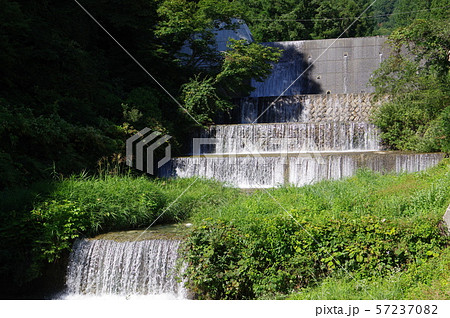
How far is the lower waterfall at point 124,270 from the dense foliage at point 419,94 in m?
8.06

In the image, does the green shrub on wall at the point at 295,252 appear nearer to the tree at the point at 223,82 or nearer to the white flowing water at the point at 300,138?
the white flowing water at the point at 300,138

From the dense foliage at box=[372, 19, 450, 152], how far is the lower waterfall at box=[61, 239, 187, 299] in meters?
8.06

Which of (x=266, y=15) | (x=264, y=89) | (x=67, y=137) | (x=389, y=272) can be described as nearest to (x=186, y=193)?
(x=67, y=137)

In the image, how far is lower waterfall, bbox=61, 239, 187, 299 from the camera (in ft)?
22.5

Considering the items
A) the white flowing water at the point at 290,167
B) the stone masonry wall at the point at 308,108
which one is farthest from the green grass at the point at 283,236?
the stone masonry wall at the point at 308,108

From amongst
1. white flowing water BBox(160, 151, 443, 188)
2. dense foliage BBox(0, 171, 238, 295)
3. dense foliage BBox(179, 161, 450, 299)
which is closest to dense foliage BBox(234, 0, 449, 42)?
white flowing water BBox(160, 151, 443, 188)

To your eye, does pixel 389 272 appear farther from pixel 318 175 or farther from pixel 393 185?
pixel 318 175

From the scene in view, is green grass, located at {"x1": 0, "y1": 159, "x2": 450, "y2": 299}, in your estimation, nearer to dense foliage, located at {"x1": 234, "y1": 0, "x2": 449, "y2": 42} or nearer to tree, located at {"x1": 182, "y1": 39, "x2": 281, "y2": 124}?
tree, located at {"x1": 182, "y1": 39, "x2": 281, "y2": 124}

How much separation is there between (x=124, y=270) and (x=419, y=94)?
10733 millimetres

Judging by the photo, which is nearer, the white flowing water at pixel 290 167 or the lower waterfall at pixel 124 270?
the lower waterfall at pixel 124 270

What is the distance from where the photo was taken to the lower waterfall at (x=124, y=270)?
22.5 ft

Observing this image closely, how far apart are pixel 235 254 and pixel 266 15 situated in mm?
26773

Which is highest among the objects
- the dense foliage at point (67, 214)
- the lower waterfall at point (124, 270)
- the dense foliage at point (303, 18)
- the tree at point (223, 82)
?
the dense foliage at point (303, 18)

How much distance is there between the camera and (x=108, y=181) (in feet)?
31.0
